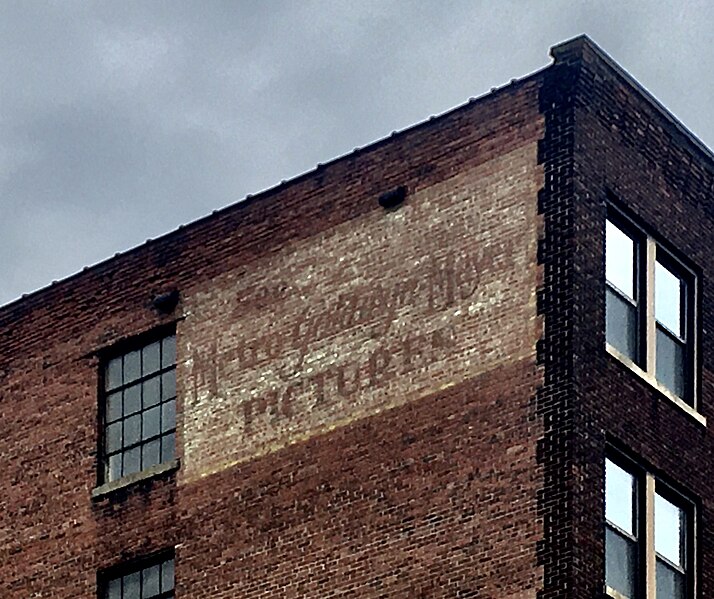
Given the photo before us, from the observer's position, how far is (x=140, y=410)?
117 feet

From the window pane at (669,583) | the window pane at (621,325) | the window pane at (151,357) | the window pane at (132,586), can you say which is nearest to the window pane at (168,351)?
the window pane at (151,357)

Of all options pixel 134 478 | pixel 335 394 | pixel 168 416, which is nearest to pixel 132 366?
pixel 168 416

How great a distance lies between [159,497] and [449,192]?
21.0ft

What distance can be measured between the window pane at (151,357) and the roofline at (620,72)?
798 centimetres

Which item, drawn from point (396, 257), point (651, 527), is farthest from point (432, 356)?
point (651, 527)

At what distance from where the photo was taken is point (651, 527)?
31.3 m

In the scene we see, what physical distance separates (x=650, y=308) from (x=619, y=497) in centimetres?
299

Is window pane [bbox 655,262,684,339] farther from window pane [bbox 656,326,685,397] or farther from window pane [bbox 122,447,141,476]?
window pane [bbox 122,447,141,476]

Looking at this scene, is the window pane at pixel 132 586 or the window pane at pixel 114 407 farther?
the window pane at pixel 114 407

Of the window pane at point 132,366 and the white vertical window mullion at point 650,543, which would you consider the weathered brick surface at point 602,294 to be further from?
the window pane at point 132,366

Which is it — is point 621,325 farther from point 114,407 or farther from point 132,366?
point 114,407

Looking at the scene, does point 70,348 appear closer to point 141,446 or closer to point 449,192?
point 141,446

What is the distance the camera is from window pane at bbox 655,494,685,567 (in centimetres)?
3161

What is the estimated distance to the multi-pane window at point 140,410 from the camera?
35.2 m
